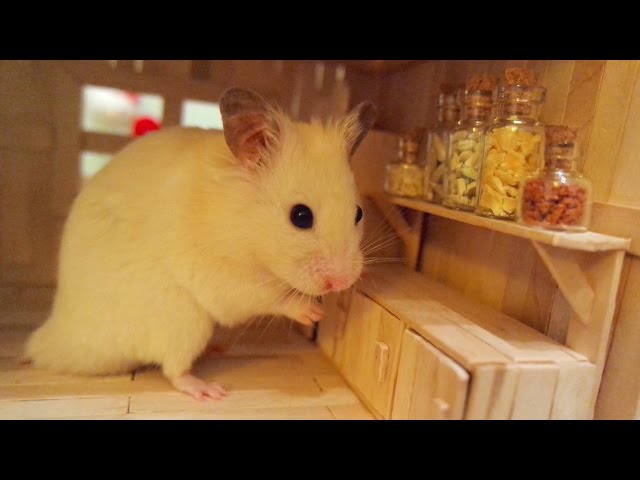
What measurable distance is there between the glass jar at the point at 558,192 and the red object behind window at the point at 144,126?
2.03 m

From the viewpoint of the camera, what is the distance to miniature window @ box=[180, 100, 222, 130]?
273cm

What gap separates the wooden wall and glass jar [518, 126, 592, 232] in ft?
0.34

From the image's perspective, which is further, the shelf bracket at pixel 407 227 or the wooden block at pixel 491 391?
the shelf bracket at pixel 407 227

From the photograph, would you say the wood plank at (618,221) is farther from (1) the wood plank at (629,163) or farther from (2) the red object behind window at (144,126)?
(2) the red object behind window at (144,126)

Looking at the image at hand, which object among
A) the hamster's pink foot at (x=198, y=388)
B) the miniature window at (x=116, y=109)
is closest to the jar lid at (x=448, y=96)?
the hamster's pink foot at (x=198, y=388)

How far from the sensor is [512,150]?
1.56 m

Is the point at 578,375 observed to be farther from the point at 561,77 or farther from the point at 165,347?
the point at 165,347

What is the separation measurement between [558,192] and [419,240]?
97 cm

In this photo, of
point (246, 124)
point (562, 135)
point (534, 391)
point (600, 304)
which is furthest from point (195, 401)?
point (562, 135)

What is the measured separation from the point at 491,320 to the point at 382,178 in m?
0.99

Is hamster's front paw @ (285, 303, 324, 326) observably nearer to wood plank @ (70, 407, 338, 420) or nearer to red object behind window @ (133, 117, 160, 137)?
wood plank @ (70, 407, 338, 420)

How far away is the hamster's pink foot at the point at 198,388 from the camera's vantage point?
1.81 m

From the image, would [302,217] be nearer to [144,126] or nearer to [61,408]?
[61,408]

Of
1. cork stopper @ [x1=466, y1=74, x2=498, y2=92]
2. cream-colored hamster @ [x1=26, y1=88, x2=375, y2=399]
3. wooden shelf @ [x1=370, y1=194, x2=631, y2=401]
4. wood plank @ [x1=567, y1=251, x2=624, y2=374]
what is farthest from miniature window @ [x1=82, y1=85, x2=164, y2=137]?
wood plank @ [x1=567, y1=251, x2=624, y2=374]
